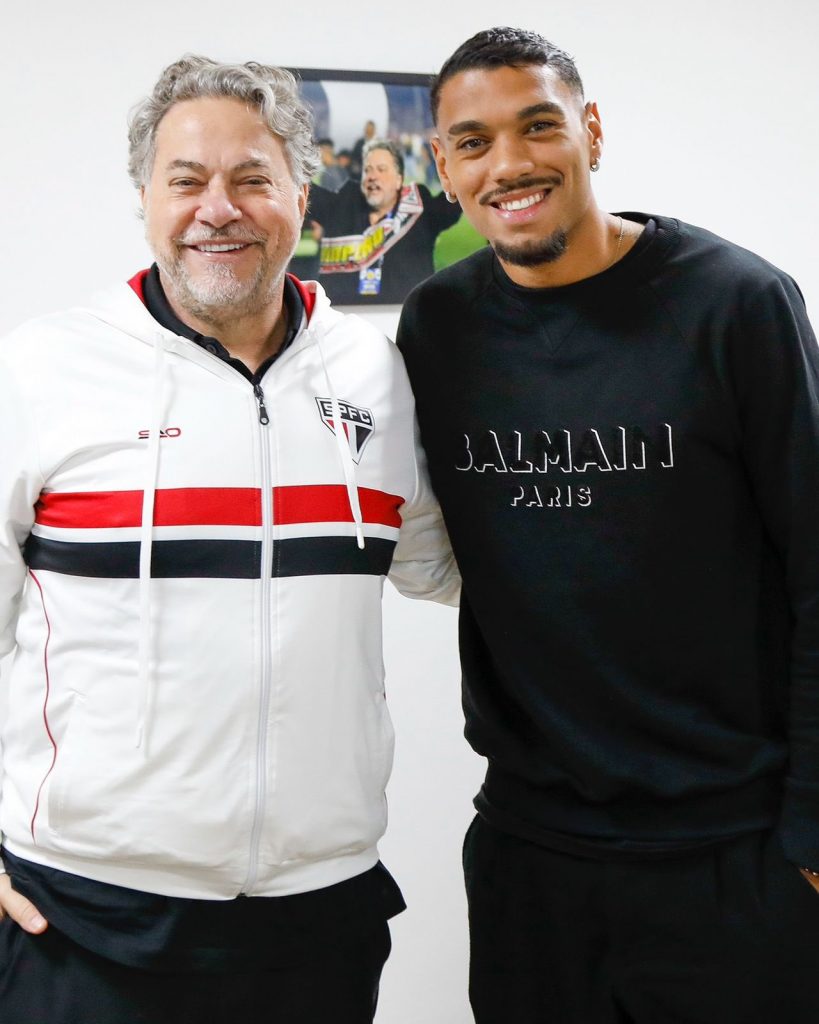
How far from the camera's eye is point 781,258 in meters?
2.75

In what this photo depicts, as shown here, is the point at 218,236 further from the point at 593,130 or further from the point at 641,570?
the point at 641,570

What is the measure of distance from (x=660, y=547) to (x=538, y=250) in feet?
1.39

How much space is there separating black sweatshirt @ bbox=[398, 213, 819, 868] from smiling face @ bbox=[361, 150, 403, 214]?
3.17ft

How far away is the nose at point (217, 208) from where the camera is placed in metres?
1.44

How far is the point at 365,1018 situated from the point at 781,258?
6.66 feet

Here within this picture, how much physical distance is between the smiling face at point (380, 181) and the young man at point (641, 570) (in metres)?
0.89

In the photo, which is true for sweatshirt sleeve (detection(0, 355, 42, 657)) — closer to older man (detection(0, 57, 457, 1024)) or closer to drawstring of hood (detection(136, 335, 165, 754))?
older man (detection(0, 57, 457, 1024))

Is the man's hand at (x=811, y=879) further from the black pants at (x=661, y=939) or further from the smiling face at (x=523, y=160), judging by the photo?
the smiling face at (x=523, y=160)

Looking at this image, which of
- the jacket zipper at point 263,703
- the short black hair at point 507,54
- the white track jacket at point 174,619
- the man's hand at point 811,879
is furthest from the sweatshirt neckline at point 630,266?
the man's hand at point 811,879

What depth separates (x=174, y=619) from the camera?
1351 millimetres

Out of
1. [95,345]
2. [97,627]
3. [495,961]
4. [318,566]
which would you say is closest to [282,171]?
[95,345]

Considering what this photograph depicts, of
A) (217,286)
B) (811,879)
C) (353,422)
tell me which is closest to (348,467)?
(353,422)

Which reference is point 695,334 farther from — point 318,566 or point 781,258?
point 781,258

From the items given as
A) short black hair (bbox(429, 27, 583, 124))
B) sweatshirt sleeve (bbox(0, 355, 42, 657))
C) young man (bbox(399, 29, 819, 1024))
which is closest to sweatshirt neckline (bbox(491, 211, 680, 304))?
young man (bbox(399, 29, 819, 1024))
